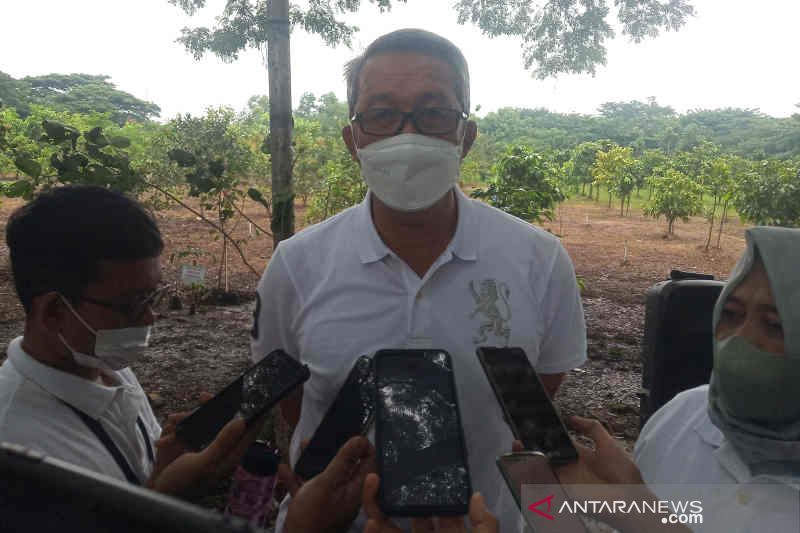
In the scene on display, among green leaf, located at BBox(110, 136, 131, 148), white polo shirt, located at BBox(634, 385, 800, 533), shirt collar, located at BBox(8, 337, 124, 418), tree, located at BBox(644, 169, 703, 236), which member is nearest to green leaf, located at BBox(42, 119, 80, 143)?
green leaf, located at BBox(110, 136, 131, 148)

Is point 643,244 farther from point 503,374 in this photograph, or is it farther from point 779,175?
point 503,374

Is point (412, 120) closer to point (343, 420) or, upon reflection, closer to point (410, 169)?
point (410, 169)

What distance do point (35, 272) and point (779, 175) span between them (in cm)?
1491

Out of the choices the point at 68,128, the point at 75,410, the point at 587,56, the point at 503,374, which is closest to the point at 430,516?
the point at 503,374

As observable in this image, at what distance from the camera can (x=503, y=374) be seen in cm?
129

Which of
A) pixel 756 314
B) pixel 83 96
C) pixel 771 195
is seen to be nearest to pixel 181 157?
pixel 756 314

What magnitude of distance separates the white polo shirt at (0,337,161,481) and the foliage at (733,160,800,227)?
13.7m

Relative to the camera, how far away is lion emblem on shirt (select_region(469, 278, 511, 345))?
1.41m

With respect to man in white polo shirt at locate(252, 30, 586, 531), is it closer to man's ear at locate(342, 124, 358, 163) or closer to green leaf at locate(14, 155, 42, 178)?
man's ear at locate(342, 124, 358, 163)

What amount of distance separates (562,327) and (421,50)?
84 centimetres

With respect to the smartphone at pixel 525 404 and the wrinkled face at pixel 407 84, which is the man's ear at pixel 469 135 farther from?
the smartphone at pixel 525 404

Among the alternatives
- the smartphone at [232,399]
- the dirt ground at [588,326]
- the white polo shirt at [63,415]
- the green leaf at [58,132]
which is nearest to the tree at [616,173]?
the dirt ground at [588,326]

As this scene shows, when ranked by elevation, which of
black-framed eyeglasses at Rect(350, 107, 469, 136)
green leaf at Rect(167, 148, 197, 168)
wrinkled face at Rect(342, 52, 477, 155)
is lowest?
green leaf at Rect(167, 148, 197, 168)

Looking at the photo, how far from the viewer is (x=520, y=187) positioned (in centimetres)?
584
